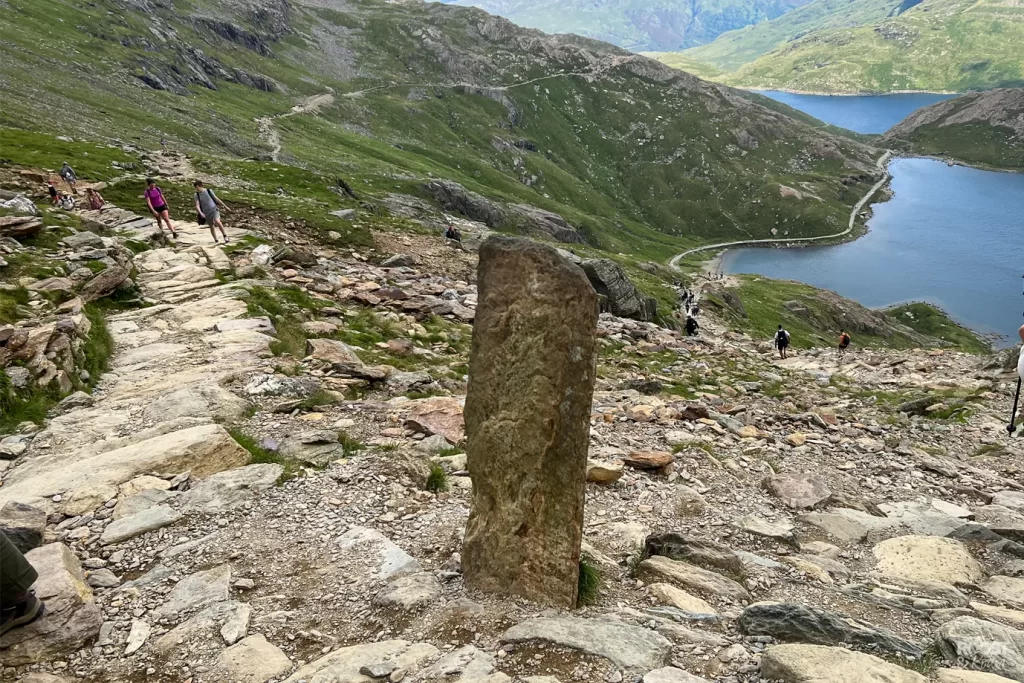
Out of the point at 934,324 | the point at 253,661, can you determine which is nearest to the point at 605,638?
the point at 253,661

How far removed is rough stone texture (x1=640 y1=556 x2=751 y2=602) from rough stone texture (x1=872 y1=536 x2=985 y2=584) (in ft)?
10.2

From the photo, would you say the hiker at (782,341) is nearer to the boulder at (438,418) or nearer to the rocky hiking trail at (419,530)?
the rocky hiking trail at (419,530)

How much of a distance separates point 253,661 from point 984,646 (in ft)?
28.2

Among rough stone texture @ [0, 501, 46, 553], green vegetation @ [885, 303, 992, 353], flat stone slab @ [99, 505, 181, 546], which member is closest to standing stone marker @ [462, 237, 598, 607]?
flat stone slab @ [99, 505, 181, 546]

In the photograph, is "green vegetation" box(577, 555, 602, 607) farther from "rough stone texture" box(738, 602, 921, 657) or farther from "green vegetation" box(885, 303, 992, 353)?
"green vegetation" box(885, 303, 992, 353)

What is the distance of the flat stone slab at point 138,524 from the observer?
864 cm

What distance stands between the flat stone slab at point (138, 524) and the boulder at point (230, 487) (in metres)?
0.31

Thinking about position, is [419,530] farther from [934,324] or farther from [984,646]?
[934,324]

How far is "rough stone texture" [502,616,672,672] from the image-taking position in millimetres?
6320

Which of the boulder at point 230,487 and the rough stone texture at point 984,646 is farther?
the boulder at point 230,487

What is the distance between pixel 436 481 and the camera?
11.0 meters

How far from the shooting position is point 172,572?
8.02 metres

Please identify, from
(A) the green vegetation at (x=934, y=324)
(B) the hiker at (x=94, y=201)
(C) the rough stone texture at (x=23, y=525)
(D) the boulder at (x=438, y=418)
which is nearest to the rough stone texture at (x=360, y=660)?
(C) the rough stone texture at (x=23, y=525)

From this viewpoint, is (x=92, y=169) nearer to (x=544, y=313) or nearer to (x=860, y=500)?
(x=544, y=313)
